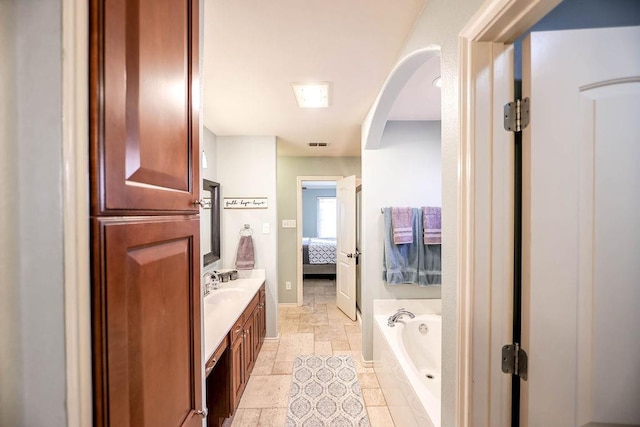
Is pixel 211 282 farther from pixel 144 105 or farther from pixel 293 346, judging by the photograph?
pixel 144 105

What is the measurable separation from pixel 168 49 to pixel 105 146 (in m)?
0.37

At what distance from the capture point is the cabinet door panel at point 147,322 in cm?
47

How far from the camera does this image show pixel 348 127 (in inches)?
→ 113

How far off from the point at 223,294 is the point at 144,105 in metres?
2.25

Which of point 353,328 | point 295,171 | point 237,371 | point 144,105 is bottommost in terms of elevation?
point 353,328

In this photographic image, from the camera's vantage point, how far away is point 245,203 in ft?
10.3

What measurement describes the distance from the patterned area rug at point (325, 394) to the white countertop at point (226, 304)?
87cm

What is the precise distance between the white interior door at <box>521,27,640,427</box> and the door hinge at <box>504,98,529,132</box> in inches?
0.8

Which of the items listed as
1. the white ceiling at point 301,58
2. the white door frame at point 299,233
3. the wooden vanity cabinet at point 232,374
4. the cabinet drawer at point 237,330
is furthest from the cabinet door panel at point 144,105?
the white door frame at point 299,233

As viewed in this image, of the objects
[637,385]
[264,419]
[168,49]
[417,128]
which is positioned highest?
[417,128]

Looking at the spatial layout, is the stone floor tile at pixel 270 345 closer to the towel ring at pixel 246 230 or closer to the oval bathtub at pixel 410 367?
the oval bathtub at pixel 410 367

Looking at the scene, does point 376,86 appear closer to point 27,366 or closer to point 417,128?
point 417,128

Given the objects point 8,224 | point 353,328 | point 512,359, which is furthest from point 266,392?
point 8,224

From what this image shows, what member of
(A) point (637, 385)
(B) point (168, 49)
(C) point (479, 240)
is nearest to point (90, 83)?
(B) point (168, 49)
